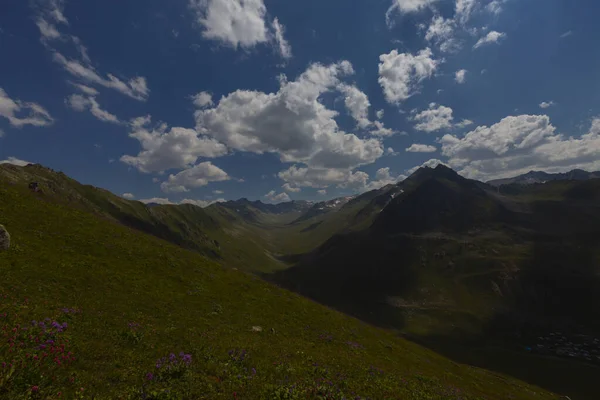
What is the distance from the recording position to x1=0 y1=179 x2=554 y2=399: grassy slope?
15.9 meters

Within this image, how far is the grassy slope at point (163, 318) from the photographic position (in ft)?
52.0

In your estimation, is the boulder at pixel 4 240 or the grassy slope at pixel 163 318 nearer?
the grassy slope at pixel 163 318

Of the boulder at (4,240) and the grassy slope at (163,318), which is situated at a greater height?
the boulder at (4,240)

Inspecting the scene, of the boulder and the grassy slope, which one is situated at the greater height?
the boulder

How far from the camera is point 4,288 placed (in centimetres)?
1917

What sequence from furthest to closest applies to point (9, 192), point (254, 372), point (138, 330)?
point (9, 192), point (138, 330), point (254, 372)

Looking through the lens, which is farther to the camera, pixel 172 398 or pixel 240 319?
pixel 240 319

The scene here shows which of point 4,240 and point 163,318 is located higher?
point 4,240

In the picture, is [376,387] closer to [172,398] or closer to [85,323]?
[172,398]

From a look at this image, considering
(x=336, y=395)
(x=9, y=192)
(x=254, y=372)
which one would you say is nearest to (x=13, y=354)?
(x=254, y=372)

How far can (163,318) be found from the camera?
25.3m

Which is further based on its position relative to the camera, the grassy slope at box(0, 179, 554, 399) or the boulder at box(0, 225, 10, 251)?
the boulder at box(0, 225, 10, 251)

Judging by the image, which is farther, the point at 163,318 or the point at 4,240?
the point at 163,318

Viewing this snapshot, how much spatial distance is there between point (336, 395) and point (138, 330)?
46.0ft
